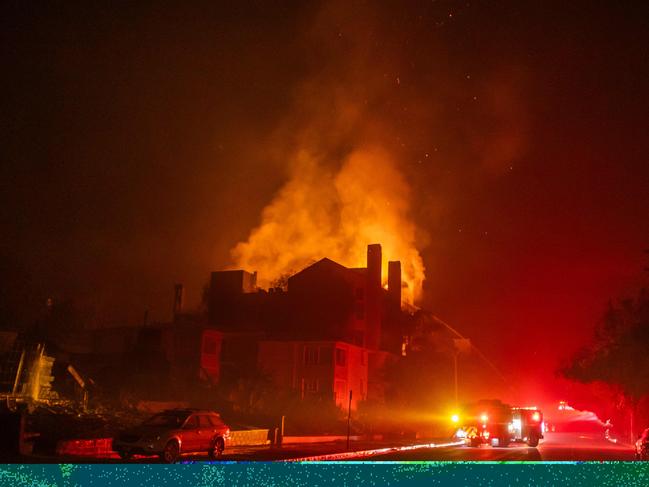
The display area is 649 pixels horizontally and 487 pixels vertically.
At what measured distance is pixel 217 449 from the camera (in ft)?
78.0

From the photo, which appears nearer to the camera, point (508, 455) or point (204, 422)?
point (204, 422)

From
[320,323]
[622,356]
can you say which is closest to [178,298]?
[320,323]

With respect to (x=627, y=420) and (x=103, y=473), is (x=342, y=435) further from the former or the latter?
(x=103, y=473)

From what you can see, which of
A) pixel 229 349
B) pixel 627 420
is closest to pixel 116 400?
pixel 229 349

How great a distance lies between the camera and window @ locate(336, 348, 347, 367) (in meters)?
58.6

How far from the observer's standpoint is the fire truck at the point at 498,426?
33000 millimetres

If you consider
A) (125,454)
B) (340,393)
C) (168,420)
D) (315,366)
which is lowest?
(125,454)

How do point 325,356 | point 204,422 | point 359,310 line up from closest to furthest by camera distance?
1. point 204,422
2. point 325,356
3. point 359,310

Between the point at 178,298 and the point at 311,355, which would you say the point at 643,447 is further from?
the point at 178,298

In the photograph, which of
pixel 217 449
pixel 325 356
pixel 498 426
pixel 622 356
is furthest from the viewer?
pixel 325 356

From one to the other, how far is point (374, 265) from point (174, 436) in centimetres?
4900

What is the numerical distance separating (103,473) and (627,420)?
183 ft

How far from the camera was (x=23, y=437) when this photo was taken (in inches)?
786

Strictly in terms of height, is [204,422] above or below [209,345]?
below
